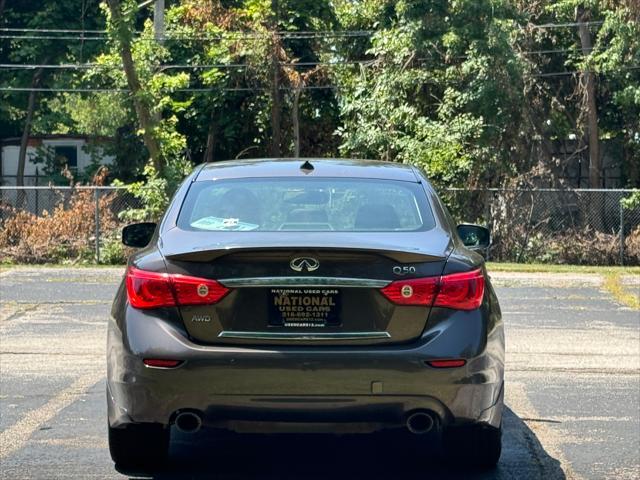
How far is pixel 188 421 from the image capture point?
5.52 m

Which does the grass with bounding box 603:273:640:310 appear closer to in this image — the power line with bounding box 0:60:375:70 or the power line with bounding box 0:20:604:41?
the power line with bounding box 0:20:604:41

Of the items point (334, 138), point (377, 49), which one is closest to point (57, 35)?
point (334, 138)

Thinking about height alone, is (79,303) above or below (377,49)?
below

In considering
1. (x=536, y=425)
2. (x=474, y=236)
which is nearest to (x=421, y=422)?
(x=474, y=236)

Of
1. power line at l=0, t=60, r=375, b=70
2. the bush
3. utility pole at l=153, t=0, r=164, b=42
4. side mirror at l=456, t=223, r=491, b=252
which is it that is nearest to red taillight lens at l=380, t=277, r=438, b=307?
side mirror at l=456, t=223, r=491, b=252

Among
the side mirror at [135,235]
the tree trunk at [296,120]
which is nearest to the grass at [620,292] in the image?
the side mirror at [135,235]

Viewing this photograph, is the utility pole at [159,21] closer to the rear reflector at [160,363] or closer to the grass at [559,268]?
the grass at [559,268]

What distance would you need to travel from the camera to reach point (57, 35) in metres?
35.7

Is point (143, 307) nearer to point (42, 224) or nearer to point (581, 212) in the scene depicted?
point (42, 224)

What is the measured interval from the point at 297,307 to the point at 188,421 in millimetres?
762

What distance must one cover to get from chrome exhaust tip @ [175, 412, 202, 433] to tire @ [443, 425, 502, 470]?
1485mm

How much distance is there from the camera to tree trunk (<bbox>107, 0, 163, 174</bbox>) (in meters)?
24.6

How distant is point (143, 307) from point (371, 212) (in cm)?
139

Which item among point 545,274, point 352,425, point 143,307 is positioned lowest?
point 545,274
